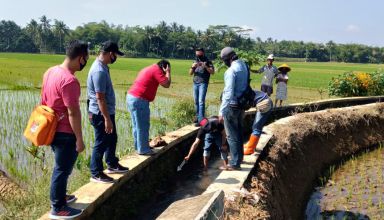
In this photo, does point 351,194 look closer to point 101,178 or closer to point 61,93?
point 101,178

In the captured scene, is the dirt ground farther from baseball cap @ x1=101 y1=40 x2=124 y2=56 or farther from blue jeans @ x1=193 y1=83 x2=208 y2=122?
baseball cap @ x1=101 y1=40 x2=124 y2=56

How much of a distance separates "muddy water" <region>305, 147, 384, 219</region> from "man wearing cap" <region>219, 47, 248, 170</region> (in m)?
1.79

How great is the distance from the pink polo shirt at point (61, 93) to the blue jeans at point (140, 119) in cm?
170

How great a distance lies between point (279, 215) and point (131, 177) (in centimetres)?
188

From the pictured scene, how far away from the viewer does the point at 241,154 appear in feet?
17.4

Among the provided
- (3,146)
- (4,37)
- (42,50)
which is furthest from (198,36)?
(3,146)

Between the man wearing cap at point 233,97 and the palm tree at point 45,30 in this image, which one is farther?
the palm tree at point 45,30

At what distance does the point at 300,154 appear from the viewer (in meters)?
7.61

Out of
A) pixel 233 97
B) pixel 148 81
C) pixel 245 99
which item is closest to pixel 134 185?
pixel 148 81

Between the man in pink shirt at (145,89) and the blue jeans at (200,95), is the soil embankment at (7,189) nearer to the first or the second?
the man in pink shirt at (145,89)

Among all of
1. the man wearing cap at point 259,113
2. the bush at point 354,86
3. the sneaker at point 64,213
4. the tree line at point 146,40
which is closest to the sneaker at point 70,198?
the sneaker at point 64,213

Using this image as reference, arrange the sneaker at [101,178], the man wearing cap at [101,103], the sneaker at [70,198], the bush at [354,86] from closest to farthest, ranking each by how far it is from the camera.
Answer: the sneaker at [70,198] → the man wearing cap at [101,103] → the sneaker at [101,178] → the bush at [354,86]

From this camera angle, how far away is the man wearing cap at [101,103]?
400 centimetres

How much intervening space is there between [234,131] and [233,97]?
0.46m
